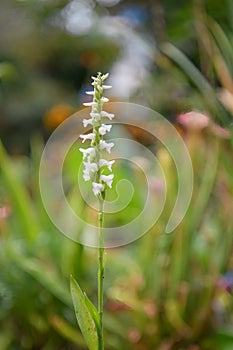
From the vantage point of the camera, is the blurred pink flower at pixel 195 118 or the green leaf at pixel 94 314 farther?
the blurred pink flower at pixel 195 118

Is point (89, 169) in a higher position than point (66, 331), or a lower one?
higher

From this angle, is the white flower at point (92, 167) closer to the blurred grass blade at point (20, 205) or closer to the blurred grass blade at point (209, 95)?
the blurred grass blade at point (209, 95)

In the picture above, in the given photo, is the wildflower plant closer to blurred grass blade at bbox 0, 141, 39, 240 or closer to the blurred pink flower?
the blurred pink flower

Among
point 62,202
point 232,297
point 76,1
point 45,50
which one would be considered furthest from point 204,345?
point 45,50

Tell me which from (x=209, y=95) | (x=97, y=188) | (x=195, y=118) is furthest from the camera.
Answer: (x=209, y=95)

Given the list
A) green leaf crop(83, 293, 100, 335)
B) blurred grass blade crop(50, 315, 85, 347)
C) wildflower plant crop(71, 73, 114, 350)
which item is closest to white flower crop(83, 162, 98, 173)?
wildflower plant crop(71, 73, 114, 350)

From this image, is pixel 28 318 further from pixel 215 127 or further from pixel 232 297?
pixel 215 127

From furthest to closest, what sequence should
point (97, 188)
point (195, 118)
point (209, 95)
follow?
point (209, 95) < point (195, 118) < point (97, 188)

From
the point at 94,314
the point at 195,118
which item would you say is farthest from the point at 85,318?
the point at 195,118

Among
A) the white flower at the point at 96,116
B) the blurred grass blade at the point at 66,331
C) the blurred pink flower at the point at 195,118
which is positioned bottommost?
the blurred grass blade at the point at 66,331

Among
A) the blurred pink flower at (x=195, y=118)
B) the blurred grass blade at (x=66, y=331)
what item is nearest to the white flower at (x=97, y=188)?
the blurred pink flower at (x=195, y=118)

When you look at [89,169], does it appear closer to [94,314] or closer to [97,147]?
[97,147]
